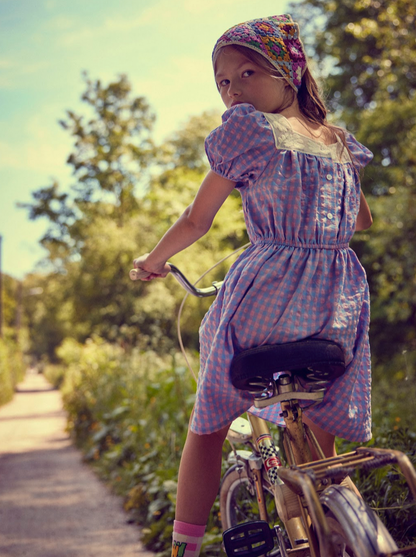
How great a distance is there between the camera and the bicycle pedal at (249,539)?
1.81m

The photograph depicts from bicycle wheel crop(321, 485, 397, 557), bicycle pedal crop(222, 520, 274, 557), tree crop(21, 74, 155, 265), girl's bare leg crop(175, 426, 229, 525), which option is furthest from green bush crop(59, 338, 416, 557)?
tree crop(21, 74, 155, 265)

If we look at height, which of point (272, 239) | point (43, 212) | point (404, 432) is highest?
point (43, 212)

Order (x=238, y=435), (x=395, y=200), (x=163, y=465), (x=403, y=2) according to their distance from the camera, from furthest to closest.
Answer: (x=395, y=200), (x=403, y=2), (x=163, y=465), (x=238, y=435)

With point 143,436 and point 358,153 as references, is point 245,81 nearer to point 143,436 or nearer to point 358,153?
point 358,153

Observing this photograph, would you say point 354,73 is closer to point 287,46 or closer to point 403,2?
point 403,2

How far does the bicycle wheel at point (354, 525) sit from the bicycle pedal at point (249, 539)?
41 centimetres

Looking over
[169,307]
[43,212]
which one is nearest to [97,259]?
[169,307]

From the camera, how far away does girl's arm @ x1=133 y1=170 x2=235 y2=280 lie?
177cm

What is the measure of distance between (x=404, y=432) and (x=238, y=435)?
994 mm

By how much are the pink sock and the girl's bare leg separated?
2 cm

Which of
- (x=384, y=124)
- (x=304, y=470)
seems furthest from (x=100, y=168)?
(x=304, y=470)

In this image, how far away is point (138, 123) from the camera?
2277cm

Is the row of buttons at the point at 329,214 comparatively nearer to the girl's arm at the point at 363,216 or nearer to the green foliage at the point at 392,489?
the girl's arm at the point at 363,216

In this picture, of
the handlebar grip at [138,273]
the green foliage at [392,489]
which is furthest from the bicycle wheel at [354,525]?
the handlebar grip at [138,273]
